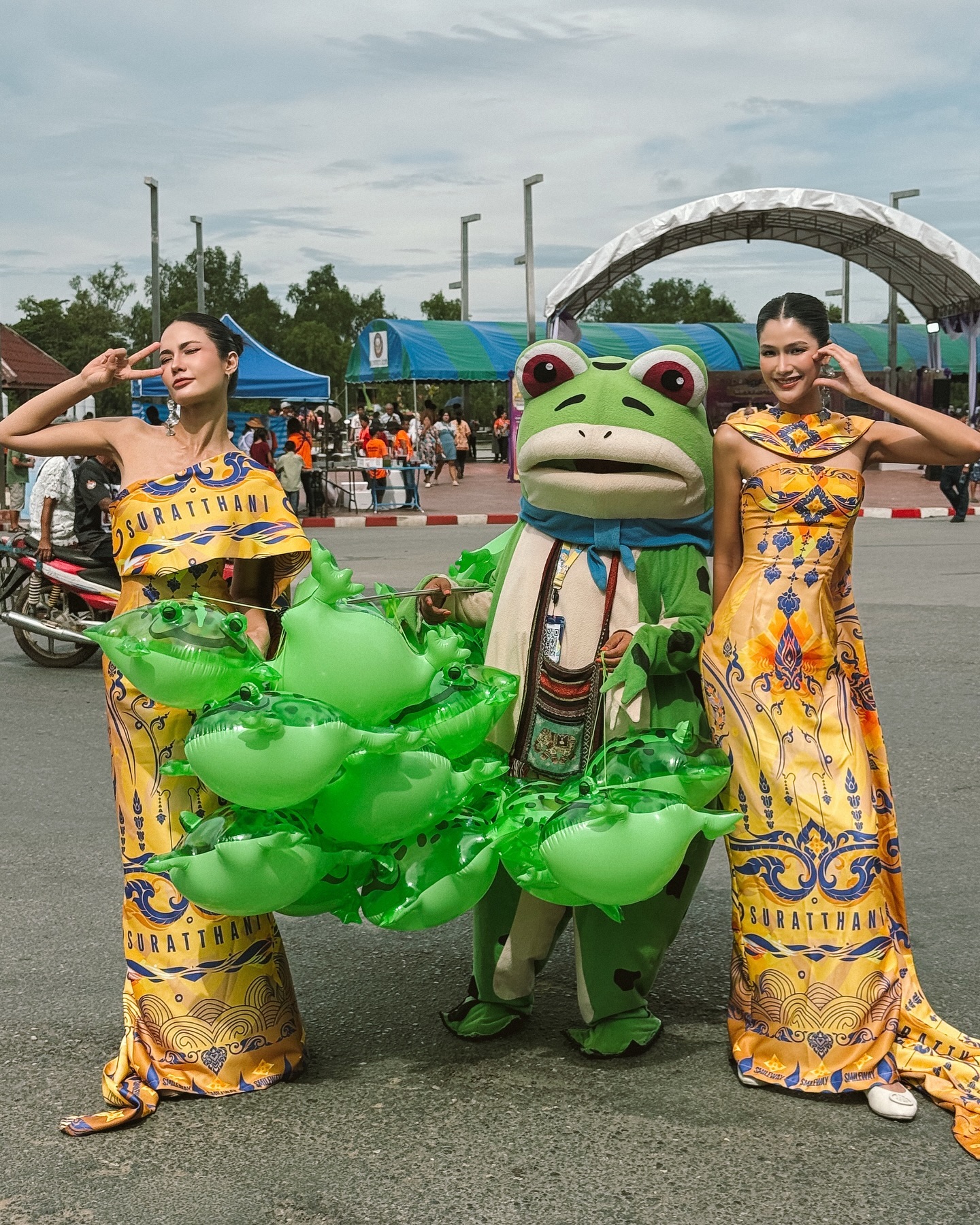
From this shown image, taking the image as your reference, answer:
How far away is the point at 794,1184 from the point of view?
286 cm

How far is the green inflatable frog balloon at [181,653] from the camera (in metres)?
2.92

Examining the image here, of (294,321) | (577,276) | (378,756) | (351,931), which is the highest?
(294,321)

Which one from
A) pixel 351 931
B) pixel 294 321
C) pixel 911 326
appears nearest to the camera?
pixel 351 931

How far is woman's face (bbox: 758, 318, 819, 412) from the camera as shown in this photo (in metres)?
3.34

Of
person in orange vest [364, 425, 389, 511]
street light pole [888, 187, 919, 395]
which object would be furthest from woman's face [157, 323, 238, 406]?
street light pole [888, 187, 919, 395]

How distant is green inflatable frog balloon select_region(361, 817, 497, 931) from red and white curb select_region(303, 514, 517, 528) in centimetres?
1630

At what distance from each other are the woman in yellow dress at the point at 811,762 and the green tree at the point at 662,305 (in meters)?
63.1

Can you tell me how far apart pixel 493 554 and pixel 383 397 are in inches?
1868

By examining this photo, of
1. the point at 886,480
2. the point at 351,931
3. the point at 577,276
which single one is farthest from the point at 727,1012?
the point at 886,480

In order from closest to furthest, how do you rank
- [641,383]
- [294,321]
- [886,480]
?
[641,383] < [886,480] < [294,321]

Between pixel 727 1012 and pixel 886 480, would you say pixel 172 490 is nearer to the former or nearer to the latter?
pixel 727 1012

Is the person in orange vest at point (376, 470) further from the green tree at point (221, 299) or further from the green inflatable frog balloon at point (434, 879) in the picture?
the green tree at point (221, 299)

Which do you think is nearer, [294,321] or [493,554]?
[493,554]

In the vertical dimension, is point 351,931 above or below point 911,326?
below
